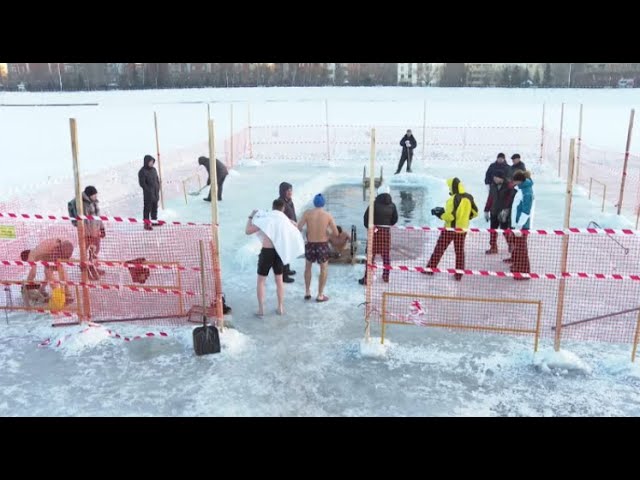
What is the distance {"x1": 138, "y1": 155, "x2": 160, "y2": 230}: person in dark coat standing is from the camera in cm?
1170

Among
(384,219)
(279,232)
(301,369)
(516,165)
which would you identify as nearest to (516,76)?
(516,165)

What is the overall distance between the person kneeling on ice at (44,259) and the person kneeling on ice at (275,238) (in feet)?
9.13

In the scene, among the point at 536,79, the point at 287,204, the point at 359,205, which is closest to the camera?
the point at 287,204

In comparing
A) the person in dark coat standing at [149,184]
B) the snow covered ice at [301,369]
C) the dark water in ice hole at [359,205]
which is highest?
the person in dark coat standing at [149,184]

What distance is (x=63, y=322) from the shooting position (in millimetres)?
7766

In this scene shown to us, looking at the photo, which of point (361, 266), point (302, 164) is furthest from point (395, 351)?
point (302, 164)

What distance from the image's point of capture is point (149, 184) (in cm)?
1183

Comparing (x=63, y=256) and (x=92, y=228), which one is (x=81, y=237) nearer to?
(x=63, y=256)

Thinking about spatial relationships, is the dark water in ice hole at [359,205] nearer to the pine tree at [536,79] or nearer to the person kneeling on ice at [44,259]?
the person kneeling on ice at [44,259]

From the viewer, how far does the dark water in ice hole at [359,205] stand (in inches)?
511

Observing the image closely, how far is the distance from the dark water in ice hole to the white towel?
11.2 ft

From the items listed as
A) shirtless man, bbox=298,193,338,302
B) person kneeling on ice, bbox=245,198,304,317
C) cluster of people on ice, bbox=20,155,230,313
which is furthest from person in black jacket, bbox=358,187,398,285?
cluster of people on ice, bbox=20,155,230,313

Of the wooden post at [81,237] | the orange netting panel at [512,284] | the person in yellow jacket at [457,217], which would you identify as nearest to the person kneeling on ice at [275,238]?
the orange netting panel at [512,284]

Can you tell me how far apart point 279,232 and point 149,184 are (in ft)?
17.1
